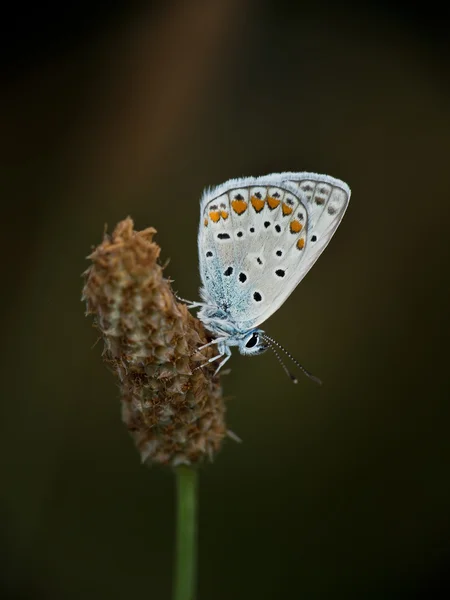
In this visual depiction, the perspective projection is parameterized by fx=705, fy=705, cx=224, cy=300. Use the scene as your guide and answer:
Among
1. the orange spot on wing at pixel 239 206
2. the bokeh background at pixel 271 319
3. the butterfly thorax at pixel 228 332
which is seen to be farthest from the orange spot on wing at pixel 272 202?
the bokeh background at pixel 271 319

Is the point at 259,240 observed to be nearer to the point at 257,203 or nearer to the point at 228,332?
the point at 257,203

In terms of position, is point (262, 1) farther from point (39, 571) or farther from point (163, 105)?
Result: point (39, 571)

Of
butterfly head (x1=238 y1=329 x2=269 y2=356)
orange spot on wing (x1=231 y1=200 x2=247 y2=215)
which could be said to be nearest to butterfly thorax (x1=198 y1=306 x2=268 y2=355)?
butterfly head (x1=238 y1=329 x2=269 y2=356)

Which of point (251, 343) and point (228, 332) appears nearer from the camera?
→ point (228, 332)

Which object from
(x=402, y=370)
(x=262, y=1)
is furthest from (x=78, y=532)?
(x=262, y=1)

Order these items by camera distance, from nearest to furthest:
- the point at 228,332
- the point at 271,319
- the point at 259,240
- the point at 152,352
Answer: the point at 152,352
the point at 228,332
the point at 259,240
the point at 271,319

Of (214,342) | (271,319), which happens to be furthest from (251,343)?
(271,319)
